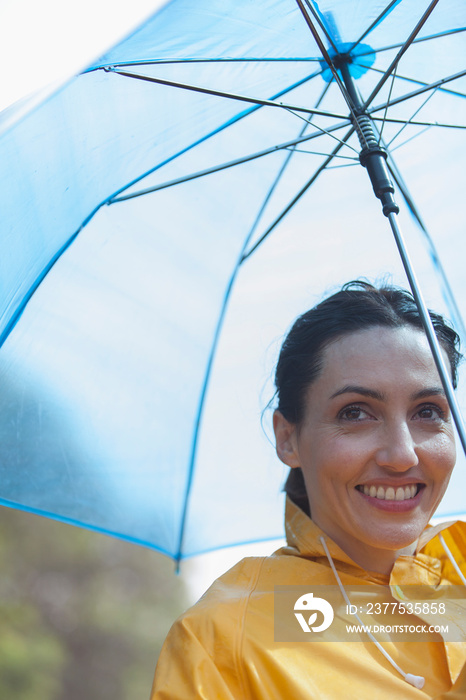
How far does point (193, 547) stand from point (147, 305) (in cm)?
96

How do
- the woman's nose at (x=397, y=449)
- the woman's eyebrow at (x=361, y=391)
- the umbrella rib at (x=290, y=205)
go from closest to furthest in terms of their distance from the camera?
the woman's nose at (x=397, y=449) → the woman's eyebrow at (x=361, y=391) → the umbrella rib at (x=290, y=205)

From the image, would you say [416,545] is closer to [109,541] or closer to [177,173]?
[177,173]

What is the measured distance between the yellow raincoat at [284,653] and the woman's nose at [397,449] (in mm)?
308

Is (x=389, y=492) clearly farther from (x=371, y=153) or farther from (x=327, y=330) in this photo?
(x=371, y=153)

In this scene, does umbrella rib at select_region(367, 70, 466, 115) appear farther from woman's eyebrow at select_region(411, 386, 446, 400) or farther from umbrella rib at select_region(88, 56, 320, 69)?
woman's eyebrow at select_region(411, 386, 446, 400)

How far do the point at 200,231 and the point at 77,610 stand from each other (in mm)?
12609

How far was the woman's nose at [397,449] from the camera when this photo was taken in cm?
181

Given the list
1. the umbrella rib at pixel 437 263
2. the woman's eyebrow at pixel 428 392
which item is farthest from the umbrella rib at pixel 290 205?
the woman's eyebrow at pixel 428 392

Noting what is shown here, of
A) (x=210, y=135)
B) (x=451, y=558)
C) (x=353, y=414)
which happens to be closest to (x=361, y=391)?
(x=353, y=414)

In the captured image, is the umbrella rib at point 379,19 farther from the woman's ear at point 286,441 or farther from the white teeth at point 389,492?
the white teeth at point 389,492

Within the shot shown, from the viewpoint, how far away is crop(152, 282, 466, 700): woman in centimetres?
168

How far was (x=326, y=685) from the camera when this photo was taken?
1.67m

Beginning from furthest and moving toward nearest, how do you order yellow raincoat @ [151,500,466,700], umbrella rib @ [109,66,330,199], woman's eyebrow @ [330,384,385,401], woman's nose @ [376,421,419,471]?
umbrella rib @ [109,66,330,199] < woman's eyebrow @ [330,384,385,401] < woman's nose @ [376,421,419,471] < yellow raincoat @ [151,500,466,700]

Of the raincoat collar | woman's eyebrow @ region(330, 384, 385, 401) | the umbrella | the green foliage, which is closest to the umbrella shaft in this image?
the umbrella
